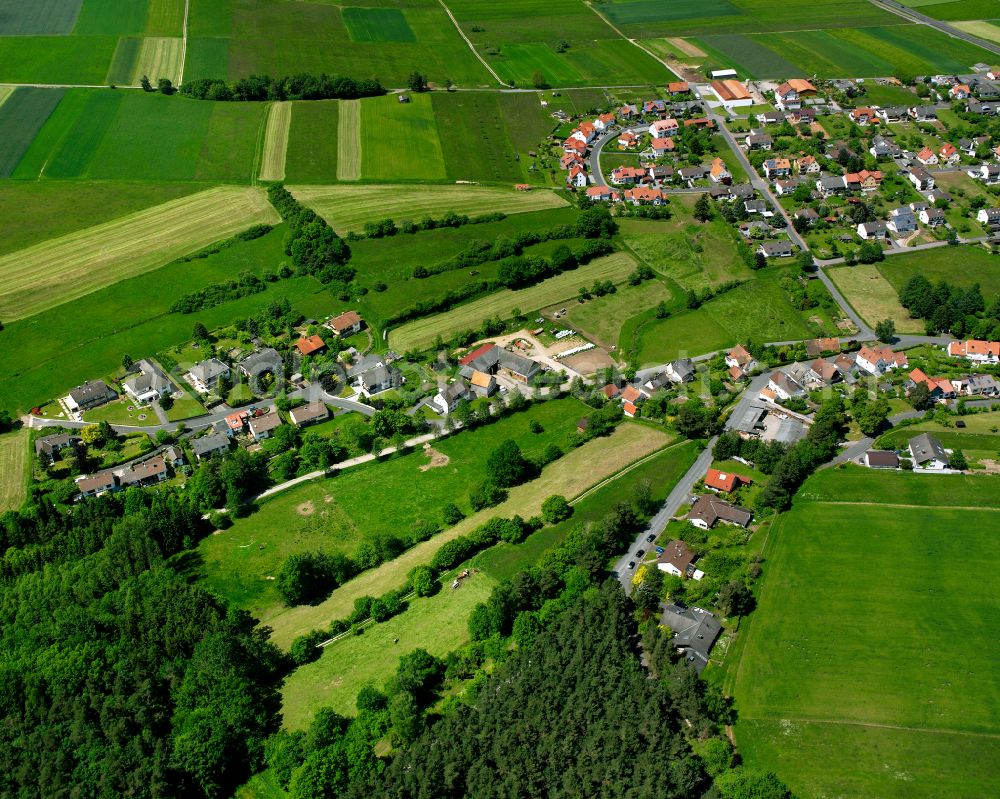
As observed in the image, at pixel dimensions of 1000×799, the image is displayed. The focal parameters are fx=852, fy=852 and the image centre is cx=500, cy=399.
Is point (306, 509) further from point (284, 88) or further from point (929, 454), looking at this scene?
point (284, 88)

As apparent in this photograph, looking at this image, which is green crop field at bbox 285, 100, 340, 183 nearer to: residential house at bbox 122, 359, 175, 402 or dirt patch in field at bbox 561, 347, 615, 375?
residential house at bbox 122, 359, 175, 402

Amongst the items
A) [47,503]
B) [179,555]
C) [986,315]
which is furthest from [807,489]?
[47,503]

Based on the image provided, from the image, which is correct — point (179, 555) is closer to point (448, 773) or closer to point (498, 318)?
point (448, 773)

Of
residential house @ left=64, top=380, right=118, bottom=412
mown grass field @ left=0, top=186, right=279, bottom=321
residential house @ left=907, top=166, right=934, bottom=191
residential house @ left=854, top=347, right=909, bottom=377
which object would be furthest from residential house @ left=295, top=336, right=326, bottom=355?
residential house @ left=907, top=166, right=934, bottom=191

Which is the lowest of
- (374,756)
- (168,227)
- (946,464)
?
(374,756)

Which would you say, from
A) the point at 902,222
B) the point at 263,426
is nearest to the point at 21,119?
the point at 263,426
